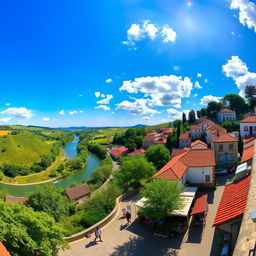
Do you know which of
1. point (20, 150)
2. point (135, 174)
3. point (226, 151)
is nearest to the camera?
point (135, 174)

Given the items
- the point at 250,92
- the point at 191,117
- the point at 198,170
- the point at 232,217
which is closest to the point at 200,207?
the point at 232,217

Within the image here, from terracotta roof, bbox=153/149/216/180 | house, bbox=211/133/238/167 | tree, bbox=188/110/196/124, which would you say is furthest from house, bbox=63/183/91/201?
tree, bbox=188/110/196/124

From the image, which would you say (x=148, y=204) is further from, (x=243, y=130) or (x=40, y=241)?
(x=243, y=130)

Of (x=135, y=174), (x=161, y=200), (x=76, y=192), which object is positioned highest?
(x=161, y=200)

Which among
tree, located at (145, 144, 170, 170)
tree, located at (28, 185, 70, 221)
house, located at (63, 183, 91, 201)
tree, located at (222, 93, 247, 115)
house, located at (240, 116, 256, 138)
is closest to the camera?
tree, located at (28, 185, 70, 221)

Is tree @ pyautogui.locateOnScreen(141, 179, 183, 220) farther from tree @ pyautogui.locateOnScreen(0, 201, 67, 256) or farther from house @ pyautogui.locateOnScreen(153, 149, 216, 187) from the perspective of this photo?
house @ pyautogui.locateOnScreen(153, 149, 216, 187)

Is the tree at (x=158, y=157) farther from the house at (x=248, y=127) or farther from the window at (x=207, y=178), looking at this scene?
the house at (x=248, y=127)

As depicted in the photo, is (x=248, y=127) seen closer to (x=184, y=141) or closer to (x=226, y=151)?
(x=226, y=151)
